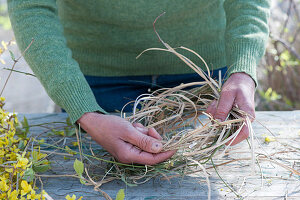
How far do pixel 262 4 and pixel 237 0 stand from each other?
0.08 metres

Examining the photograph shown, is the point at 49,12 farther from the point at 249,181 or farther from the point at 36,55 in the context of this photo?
the point at 249,181

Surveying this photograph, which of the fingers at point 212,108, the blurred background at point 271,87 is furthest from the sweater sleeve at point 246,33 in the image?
the blurred background at point 271,87

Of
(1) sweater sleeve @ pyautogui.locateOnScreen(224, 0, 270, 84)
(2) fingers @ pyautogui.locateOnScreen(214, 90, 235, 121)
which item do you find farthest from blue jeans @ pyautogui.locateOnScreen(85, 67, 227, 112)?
(2) fingers @ pyautogui.locateOnScreen(214, 90, 235, 121)

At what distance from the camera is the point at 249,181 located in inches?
33.4

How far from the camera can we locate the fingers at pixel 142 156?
0.83 m

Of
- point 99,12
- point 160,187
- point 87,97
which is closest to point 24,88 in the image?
point 99,12

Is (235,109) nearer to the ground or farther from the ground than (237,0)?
nearer to the ground

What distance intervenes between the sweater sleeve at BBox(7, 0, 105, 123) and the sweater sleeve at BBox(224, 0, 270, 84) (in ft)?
1.38

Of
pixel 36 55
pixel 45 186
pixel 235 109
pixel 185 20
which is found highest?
pixel 185 20

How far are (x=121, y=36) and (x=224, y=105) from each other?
1.69ft

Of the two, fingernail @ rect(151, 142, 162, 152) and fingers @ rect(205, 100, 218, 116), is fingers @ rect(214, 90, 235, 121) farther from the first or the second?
fingernail @ rect(151, 142, 162, 152)

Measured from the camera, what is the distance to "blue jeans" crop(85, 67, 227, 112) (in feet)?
4.31

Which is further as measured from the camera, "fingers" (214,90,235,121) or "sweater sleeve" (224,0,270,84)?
"sweater sleeve" (224,0,270,84)

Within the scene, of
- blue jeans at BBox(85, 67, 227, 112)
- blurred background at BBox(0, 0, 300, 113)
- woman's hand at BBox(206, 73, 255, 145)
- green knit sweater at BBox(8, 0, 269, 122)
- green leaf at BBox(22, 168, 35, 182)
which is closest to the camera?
green leaf at BBox(22, 168, 35, 182)
